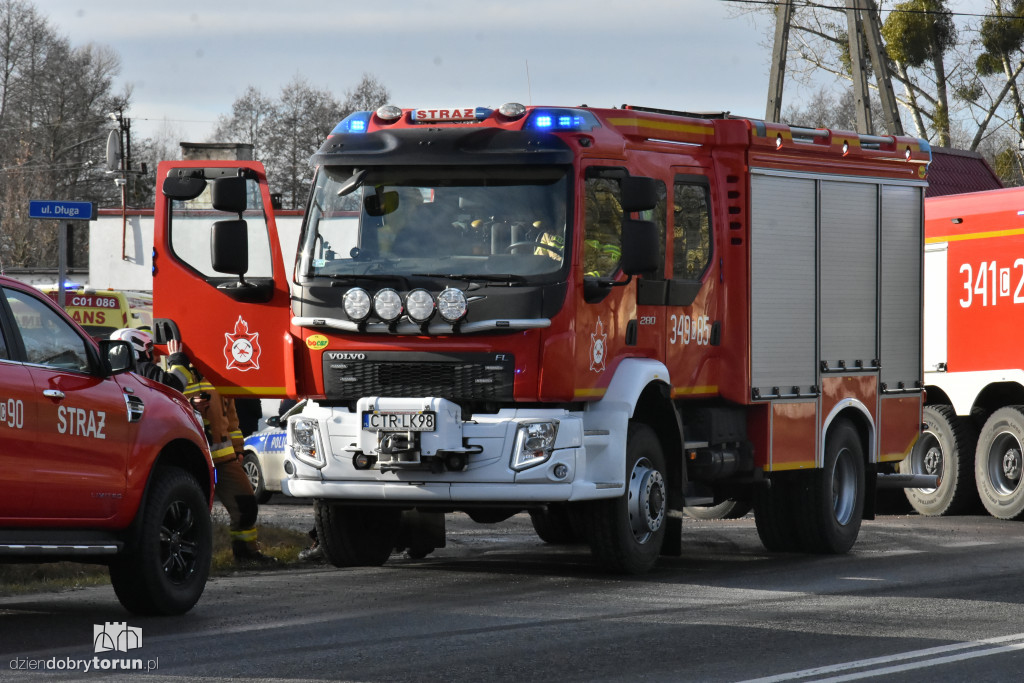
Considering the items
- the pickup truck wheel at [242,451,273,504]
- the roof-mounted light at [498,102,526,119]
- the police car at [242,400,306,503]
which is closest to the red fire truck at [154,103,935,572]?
the roof-mounted light at [498,102,526,119]

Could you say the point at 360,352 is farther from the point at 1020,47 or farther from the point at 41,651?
the point at 1020,47

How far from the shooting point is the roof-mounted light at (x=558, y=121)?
10.3 meters

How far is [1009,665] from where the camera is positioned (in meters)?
7.64

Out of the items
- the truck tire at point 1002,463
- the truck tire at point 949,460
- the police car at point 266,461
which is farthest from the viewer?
the truck tire at point 949,460

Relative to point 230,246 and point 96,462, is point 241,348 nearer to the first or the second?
point 230,246

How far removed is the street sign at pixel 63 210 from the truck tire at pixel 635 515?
17.3ft

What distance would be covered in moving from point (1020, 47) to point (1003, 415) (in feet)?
98.8

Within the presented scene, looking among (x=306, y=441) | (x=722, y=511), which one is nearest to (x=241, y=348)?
(x=306, y=441)

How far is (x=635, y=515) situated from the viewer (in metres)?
10.8

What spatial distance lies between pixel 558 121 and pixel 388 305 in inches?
65.8

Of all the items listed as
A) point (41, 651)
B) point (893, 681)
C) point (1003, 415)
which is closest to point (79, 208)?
point (41, 651)

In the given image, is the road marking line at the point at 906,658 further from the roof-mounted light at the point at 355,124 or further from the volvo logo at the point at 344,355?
the roof-mounted light at the point at 355,124

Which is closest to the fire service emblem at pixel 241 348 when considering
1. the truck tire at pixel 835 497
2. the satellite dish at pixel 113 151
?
the truck tire at pixel 835 497

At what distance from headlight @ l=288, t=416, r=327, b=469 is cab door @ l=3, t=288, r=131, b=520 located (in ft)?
6.06
